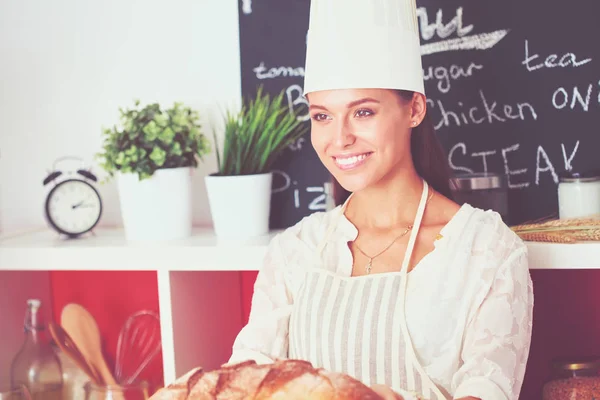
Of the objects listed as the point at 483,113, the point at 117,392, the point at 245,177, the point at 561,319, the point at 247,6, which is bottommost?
the point at 117,392

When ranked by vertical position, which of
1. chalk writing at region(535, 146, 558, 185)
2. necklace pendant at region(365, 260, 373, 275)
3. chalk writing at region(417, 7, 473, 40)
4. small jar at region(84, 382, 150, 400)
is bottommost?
small jar at region(84, 382, 150, 400)

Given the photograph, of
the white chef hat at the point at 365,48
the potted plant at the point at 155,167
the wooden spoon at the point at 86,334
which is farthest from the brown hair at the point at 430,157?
the wooden spoon at the point at 86,334

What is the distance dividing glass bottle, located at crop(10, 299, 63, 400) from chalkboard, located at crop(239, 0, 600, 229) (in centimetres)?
94

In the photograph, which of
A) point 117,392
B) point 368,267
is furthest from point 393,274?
point 117,392

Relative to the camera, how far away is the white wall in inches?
74.8

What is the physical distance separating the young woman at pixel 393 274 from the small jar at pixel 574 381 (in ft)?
0.93

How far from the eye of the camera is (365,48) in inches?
51.9

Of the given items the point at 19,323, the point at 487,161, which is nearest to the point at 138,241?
the point at 19,323

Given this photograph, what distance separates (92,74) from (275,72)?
1.59 ft

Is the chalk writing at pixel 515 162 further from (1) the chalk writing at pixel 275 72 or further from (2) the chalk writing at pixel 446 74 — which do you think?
(1) the chalk writing at pixel 275 72

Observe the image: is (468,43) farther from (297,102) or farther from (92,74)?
(92,74)

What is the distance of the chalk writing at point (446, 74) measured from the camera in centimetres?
174

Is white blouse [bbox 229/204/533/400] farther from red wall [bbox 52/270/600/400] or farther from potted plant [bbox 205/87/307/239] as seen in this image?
red wall [bbox 52/270/600/400]

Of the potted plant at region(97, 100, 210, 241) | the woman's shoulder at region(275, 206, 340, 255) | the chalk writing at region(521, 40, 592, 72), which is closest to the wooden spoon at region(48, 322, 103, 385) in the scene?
the potted plant at region(97, 100, 210, 241)
